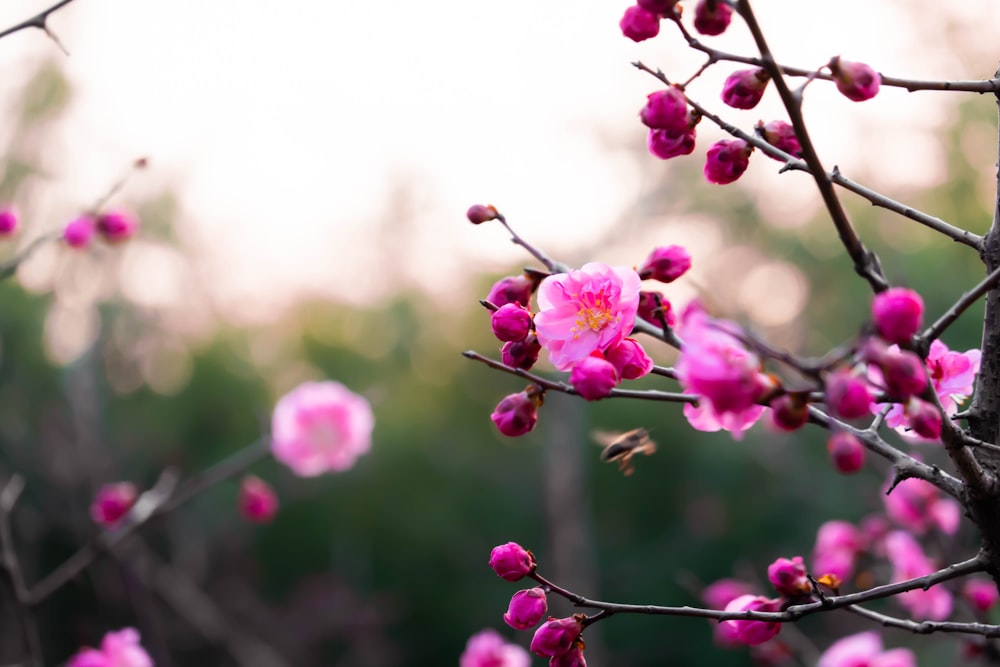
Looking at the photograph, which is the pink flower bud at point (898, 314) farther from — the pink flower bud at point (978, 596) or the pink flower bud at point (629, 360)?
the pink flower bud at point (978, 596)

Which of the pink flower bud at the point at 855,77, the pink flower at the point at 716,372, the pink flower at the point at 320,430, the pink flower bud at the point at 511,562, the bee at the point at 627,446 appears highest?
the pink flower bud at the point at 855,77

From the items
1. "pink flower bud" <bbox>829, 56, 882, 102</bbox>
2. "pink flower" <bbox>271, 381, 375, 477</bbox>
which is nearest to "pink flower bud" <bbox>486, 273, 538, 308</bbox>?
"pink flower bud" <bbox>829, 56, 882, 102</bbox>

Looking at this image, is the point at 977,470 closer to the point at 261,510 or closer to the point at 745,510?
the point at 261,510

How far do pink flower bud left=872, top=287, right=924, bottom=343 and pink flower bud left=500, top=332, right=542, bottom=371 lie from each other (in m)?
0.33

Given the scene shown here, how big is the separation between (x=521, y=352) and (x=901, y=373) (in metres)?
0.35

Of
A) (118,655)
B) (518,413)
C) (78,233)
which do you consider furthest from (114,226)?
(518,413)

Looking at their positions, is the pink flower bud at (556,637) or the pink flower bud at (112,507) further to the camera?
the pink flower bud at (112,507)

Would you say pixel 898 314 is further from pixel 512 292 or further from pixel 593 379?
pixel 512 292

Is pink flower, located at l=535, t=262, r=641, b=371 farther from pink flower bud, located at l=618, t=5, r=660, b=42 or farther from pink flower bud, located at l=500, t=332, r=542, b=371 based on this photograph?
pink flower bud, located at l=618, t=5, r=660, b=42

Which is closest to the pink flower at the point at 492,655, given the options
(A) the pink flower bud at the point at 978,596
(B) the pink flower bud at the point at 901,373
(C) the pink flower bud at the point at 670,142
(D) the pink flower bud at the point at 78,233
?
(A) the pink flower bud at the point at 978,596

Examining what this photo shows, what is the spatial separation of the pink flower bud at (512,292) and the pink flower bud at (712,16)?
0.31 m

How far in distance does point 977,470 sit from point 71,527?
675 cm

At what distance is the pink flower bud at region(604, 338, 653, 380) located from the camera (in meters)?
0.86

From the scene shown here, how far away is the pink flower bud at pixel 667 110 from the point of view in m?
0.83
